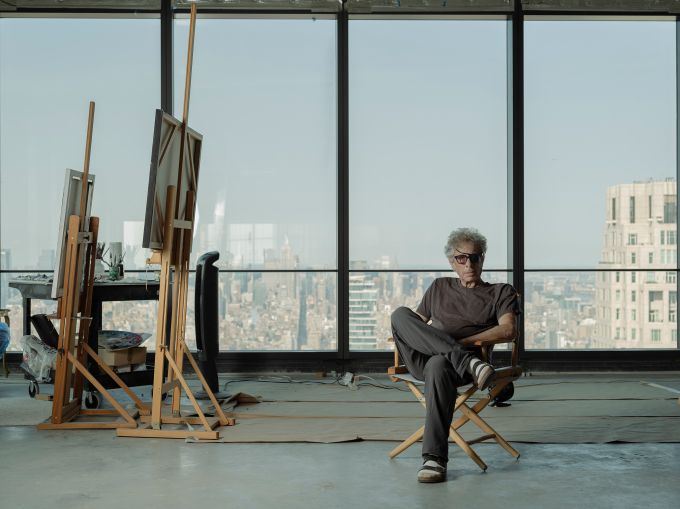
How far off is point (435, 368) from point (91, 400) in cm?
272

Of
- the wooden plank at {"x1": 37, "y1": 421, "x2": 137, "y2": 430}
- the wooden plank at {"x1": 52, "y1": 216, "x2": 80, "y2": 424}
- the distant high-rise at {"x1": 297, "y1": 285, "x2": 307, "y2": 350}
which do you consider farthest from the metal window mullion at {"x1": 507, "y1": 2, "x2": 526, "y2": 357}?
the wooden plank at {"x1": 52, "y1": 216, "x2": 80, "y2": 424}

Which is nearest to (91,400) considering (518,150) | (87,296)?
(87,296)

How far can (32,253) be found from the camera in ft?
24.5

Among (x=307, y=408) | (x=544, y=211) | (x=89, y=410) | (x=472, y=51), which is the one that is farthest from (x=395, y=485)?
(x=472, y=51)

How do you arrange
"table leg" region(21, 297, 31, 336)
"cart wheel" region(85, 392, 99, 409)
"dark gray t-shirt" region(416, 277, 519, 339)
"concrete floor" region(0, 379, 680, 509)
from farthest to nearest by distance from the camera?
"table leg" region(21, 297, 31, 336)
"cart wheel" region(85, 392, 99, 409)
"dark gray t-shirt" region(416, 277, 519, 339)
"concrete floor" region(0, 379, 680, 509)

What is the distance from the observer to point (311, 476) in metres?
3.93

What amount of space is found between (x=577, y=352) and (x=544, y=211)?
127cm

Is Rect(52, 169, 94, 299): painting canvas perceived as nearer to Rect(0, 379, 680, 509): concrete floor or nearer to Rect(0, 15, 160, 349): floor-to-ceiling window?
Rect(0, 379, 680, 509): concrete floor

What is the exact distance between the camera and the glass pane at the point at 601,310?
24.5 feet

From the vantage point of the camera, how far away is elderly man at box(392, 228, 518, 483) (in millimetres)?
3900

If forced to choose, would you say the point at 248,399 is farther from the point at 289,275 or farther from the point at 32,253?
the point at 32,253

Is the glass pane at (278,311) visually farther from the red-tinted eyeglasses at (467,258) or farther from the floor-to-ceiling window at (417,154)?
the red-tinted eyeglasses at (467,258)

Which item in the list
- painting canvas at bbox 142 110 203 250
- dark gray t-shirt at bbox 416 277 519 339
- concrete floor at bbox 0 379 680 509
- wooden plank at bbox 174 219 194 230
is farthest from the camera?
wooden plank at bbox 174 219 194 230

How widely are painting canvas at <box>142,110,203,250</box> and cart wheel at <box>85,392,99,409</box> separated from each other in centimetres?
140
